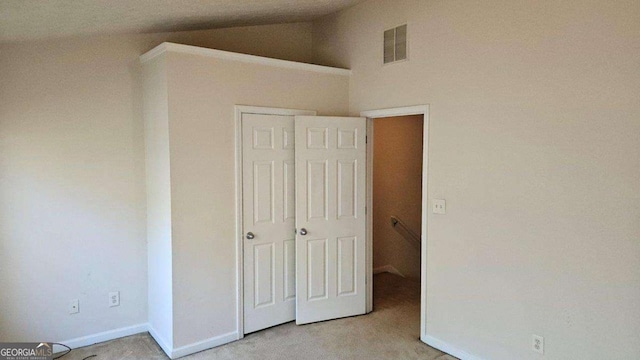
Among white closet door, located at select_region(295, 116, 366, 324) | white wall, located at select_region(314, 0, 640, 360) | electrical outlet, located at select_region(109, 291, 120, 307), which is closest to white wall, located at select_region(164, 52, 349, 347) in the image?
white closet door, located at select_region(295, 116, 366, 324)

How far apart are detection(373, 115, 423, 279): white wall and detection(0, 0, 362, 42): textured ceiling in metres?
1.93

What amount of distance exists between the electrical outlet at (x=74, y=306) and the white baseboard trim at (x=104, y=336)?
0.77 ft

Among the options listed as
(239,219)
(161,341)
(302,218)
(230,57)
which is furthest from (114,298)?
(230,57)

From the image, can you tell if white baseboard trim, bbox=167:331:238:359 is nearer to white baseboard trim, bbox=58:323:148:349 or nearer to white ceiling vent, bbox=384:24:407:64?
white baseboard trim, bbox=58:323:148:349

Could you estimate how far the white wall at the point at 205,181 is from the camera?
3.26m

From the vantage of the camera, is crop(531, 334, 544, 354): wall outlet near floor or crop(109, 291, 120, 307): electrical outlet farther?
crop(109, 291, 120, 307): electrical outlet

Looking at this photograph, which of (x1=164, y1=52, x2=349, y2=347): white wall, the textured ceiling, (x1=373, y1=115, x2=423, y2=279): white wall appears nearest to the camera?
the textured ceiling

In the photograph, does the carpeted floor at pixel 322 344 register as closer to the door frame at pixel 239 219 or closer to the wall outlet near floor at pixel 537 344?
the door frame at pixel 239 219

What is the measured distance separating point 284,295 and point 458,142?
6.90ft

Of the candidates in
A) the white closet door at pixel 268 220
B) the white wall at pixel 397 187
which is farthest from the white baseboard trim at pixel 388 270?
the white closet door at pixel 268 220

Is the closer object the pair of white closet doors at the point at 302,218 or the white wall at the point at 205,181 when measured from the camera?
the white wall at the point at 205,181

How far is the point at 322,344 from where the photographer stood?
3486 millimetres

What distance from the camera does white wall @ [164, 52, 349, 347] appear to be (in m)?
3.26

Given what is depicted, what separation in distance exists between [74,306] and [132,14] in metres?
2.39
